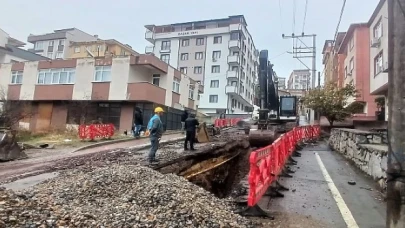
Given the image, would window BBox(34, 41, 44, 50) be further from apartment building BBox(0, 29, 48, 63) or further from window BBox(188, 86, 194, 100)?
window BBox(188, 86, 194, 100)

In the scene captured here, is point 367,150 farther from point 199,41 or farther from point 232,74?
point 199,41

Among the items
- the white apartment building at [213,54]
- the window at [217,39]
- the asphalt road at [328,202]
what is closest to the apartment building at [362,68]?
the asphalt road at [328,202]

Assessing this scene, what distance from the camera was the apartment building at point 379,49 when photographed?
2053 centimetres

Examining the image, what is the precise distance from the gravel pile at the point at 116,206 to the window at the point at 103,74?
2311cm

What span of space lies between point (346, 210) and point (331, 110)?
22196mm

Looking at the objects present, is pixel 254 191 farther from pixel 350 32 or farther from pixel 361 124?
pixel 350 32

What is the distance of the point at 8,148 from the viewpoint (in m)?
13.6

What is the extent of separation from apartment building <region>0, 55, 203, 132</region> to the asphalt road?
19.4 m

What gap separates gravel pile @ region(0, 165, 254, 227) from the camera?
3.95m

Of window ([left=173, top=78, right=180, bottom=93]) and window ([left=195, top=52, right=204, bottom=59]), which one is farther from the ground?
window ([left=195, top=52, right=204, bottom=59])

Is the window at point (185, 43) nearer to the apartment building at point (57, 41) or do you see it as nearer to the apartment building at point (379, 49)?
the apartment building at point (57, 41)

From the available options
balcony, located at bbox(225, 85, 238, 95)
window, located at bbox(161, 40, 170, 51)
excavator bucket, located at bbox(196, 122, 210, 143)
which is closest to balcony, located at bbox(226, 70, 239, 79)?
balcony, located at bbox(225, 85, 238, 95)

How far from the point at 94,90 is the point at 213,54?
2978cm

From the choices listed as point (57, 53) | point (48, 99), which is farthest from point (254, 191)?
point (57, 53)
